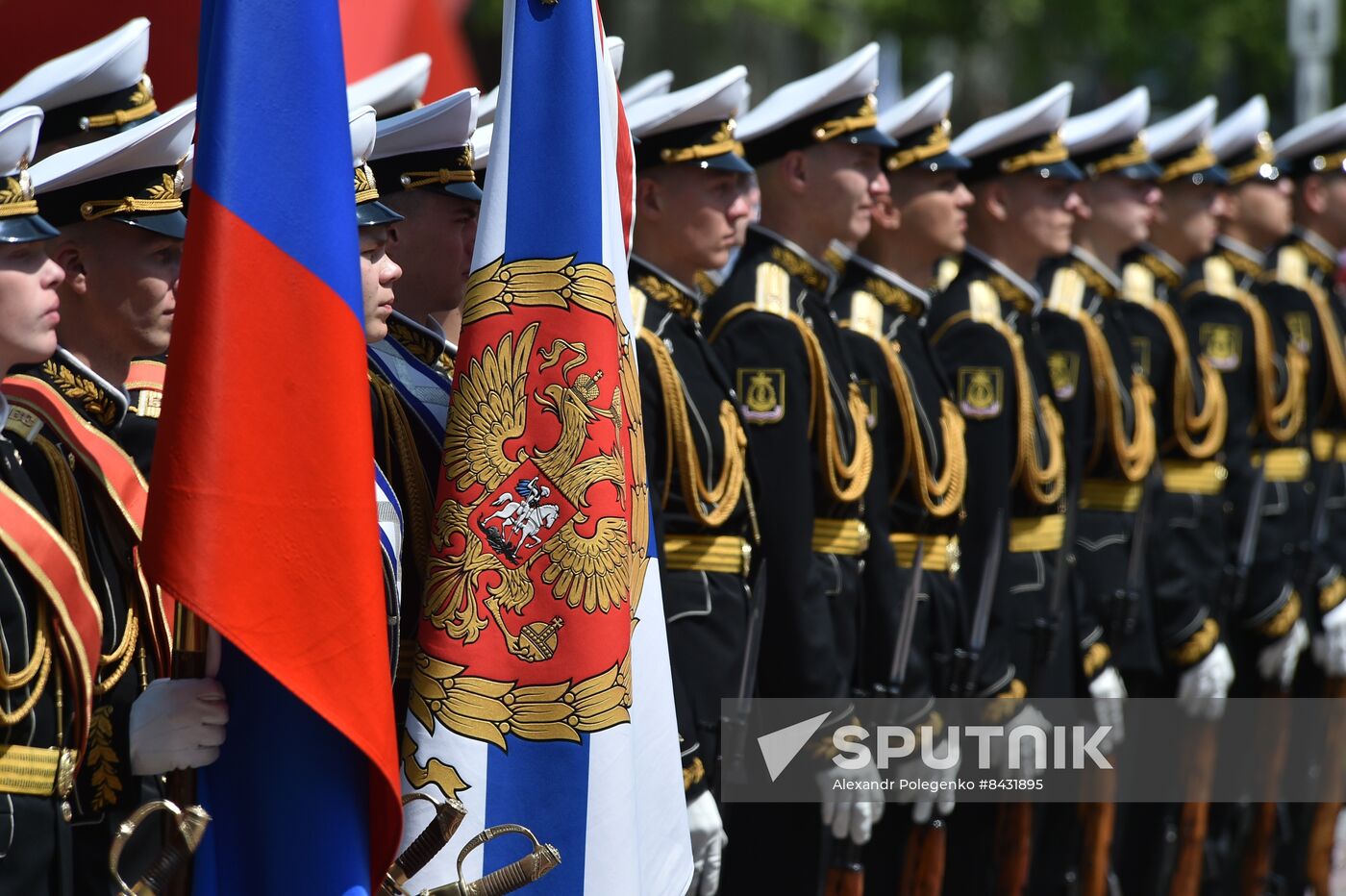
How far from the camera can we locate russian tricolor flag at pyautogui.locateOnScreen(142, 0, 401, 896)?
8.86 feet

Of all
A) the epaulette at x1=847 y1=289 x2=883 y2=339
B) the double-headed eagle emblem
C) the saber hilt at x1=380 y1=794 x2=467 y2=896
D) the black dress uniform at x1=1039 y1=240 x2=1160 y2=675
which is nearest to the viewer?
the saber hilt at x1=380 y1=794 x2=467 y2=896

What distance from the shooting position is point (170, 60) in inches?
257

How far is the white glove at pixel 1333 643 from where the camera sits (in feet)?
24.9

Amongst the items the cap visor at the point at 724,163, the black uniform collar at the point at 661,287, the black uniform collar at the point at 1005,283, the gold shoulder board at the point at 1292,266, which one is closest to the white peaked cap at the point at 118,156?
the black uniform collar at the point at 661,287

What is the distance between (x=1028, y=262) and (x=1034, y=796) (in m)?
1.63

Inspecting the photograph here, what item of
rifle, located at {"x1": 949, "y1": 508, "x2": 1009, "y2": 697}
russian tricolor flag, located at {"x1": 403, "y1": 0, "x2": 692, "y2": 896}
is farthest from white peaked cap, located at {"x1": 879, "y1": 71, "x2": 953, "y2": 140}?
russian tricolor flag, located at {"x1": 403, "y1": 0, "x2": 692, "y2": 896}

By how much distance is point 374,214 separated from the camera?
3.32 m

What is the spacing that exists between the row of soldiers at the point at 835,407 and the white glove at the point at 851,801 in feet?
0.05

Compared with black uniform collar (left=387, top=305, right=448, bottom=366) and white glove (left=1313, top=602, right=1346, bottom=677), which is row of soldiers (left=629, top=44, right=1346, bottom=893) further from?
black uniform collar (left=387, top=305, right=448, bottom=366)

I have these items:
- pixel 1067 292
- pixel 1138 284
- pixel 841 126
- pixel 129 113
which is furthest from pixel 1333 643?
pixel 129 113

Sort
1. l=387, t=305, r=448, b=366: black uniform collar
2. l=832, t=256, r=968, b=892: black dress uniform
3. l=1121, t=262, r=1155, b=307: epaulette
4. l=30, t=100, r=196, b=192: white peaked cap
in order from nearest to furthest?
l=30, t=100, r=196, b=192: white peaked cap
l=387, t=305, r=448, b=366: black uniform collar
l=832, t=256, r=968, b=892: black dress uniform
l=1121, t=262, r=1155, b=307: epaulette

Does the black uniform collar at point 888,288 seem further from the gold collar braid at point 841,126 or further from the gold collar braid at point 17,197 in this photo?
the gold collar braid at point 17,197

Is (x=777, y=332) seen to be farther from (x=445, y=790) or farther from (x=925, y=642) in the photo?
(x=445, y=790)

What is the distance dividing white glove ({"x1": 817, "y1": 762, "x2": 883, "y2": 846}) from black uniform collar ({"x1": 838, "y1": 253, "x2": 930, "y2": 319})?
141 centimetres
